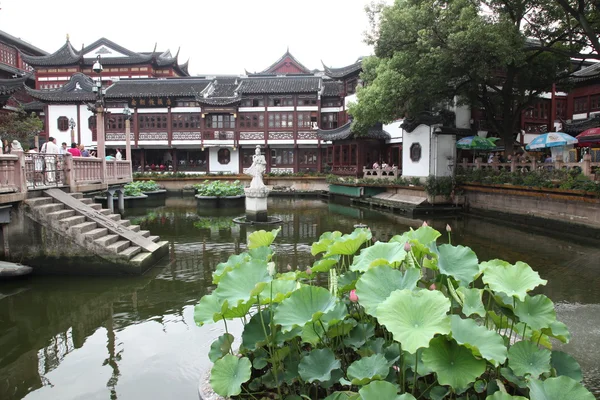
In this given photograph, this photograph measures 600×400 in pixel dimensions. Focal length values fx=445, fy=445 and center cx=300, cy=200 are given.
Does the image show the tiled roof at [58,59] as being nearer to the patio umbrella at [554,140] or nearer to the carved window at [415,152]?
the carved window at [415,152]

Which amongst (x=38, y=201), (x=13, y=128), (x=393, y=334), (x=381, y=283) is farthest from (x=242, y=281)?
(x=13, y=128)

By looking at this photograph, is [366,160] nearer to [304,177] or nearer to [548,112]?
[304,177]

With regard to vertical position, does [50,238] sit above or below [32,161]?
below

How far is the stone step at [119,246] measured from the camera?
837 centimetres

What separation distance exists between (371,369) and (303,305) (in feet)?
1.88

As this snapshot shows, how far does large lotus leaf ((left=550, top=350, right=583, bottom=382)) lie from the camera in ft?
9.31

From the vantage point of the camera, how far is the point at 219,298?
10.0ft

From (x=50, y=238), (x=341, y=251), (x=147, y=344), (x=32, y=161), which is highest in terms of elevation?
(x=32, y=161)

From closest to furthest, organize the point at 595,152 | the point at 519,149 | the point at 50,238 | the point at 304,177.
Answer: the point at 50,238 → the point at 595,152 → the point at 519,149 → the point at 304,177

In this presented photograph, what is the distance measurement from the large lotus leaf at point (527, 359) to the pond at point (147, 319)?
6.04ft

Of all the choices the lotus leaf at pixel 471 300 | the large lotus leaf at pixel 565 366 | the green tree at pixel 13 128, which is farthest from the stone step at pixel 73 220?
the green tree at pixel 13 128

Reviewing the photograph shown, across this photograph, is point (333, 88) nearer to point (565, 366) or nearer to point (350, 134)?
point (350, 134)

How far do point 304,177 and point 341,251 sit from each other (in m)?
25.9

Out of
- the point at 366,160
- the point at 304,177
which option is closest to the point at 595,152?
the point at 366,160
